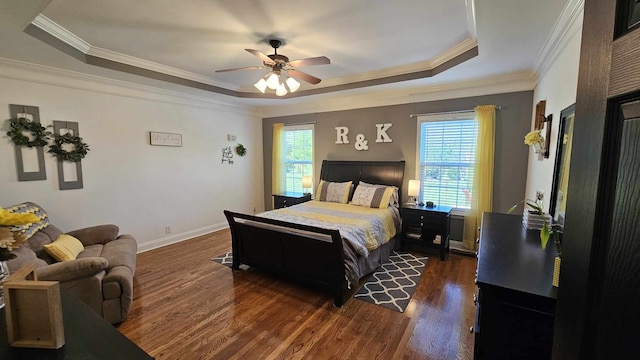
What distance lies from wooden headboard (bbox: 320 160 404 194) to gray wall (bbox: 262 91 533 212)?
0.12 metres

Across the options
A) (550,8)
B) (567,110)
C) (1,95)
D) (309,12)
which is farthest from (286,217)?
(1,95)

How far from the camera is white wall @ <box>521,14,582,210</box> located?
1882 mm

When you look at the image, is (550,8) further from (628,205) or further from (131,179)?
(131,179)

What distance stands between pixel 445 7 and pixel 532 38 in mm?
854

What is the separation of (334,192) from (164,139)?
9.16 ft

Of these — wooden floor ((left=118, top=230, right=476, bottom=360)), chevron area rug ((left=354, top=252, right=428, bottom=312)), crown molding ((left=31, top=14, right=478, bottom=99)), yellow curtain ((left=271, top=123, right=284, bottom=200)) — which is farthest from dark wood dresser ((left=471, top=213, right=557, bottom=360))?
yellow curtain ((left=271, top=123, right=284, bottom=200))

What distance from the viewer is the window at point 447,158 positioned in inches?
A: 152

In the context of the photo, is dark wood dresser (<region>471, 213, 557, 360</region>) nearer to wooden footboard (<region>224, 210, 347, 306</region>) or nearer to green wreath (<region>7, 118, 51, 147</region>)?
wooden footboard (<region>224, 210, 347, 306</region>)

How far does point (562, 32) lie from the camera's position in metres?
2.03

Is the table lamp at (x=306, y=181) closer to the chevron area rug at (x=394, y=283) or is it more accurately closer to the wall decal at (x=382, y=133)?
the wall decal at (x=382, y=133)

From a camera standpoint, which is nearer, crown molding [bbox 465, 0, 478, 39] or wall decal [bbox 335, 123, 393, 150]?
crown molding [bbox 465, 0, 478, 39]

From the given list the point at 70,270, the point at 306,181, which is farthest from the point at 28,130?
the point at 306,181

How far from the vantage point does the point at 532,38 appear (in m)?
2.34

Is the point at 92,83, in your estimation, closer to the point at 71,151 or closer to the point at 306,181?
the point at 71,151
